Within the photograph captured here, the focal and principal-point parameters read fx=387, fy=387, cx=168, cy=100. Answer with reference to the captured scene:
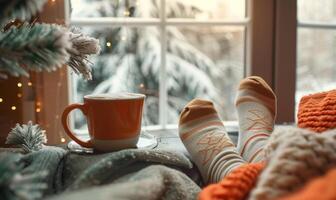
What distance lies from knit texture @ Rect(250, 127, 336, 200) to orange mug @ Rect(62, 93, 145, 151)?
0.29m

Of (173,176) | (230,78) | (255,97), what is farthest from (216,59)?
(173,176)

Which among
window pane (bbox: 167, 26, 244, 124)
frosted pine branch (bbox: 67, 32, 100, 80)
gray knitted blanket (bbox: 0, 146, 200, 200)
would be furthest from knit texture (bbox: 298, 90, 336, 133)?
window pane (bbox: 167, 26, 244, 124)

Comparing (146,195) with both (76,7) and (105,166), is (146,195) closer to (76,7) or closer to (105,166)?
(105,166)

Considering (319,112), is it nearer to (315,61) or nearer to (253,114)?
(253,114)

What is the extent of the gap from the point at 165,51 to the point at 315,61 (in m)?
0.47

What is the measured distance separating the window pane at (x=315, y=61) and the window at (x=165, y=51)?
0.61ft

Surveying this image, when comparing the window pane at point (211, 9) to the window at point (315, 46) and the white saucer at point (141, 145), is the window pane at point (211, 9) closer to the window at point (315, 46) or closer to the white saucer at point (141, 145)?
the window at point (315, 46)

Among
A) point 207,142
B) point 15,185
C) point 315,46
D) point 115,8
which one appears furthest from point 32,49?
point 315,46

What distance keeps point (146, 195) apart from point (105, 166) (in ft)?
0.36

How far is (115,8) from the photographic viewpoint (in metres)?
1.04

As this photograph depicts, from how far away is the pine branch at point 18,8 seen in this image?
1.32 feet

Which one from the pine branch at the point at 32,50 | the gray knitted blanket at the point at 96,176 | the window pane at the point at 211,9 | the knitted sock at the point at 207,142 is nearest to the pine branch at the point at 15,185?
the gray knitted blanket at the point at 96,176

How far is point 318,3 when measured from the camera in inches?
45.7

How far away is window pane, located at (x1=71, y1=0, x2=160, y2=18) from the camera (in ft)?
3.36
